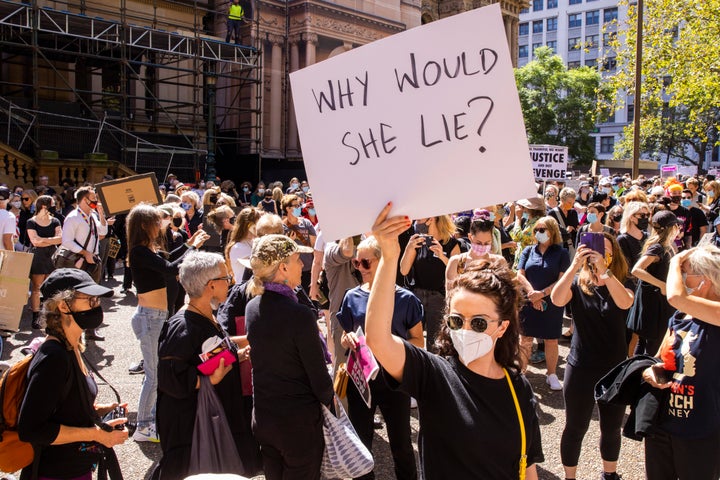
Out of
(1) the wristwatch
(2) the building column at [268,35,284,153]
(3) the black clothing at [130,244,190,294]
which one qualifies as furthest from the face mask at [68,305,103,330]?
(2) the building column at [268,35,284,153]

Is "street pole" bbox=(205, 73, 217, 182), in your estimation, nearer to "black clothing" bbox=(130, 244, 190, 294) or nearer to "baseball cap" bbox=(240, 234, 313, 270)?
"black clothing" bbox=(130, 244, 190, 294)

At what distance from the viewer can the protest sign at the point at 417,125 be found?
2.30 meters

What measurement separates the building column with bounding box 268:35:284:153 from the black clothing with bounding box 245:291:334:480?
27.1 metres

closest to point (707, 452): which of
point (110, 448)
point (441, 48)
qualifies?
point (441, 48)

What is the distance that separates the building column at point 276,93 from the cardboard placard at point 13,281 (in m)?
23.4

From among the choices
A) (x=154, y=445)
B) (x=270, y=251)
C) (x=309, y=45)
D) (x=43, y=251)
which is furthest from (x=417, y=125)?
(x=309, y=45)

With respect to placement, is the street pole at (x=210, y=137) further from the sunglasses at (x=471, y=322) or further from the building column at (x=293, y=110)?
the sunglasses at (x=471, y=322)

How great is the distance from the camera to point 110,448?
3455 millimetres

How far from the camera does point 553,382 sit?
6770 millimetres

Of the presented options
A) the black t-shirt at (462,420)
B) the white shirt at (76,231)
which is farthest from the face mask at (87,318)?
the white shirt at (76,231)

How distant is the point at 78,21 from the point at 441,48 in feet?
70.7

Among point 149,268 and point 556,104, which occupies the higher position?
point 556,104

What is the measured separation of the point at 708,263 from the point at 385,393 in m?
2.20

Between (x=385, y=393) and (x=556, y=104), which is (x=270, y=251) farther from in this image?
(x=556, y=104)
